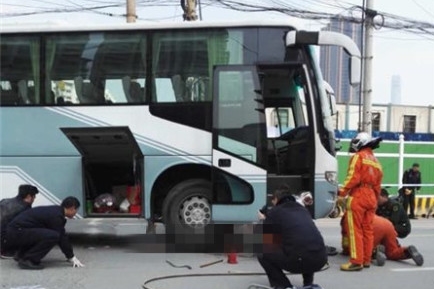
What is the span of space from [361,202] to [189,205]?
2.54 m

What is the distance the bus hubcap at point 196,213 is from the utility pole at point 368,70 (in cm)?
816

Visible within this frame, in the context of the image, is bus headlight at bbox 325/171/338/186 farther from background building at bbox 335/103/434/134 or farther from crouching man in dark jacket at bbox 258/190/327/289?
background building at bbox 335/103/434/134

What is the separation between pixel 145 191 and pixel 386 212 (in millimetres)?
3500

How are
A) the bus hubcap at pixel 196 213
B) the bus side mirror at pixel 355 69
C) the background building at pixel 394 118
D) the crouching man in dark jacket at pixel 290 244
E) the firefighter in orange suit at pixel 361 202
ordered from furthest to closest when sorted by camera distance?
the background building at pixel 394 118, the bus hubcap at pixel 196 213, the bus side mirror at pixel 355 69, the firefighter in orange suit at pixel 361 202, the crouching man in dark jacket at pixel 290 244

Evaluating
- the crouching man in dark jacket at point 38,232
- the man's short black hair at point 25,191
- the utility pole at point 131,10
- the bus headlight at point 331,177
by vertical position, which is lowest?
the crouching man in dark jacket at point 38,232

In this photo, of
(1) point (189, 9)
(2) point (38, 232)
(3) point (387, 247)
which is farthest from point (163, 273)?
(1) point (189, 9)

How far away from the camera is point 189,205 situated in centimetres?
874

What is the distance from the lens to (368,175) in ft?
24.5

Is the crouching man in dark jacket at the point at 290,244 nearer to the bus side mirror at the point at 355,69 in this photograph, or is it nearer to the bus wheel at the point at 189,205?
the bus wheel at the point at 189,205

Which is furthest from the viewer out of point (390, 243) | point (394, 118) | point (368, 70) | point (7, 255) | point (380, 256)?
point (394, 118)

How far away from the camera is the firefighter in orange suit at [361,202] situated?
748cm

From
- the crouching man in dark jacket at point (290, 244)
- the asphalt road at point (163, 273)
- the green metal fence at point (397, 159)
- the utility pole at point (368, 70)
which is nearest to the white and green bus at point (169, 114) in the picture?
the asphalt road at point (163, 273)

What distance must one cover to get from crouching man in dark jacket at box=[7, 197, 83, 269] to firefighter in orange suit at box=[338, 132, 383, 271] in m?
3.46

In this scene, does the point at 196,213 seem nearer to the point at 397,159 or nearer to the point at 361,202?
the point at 361,202
